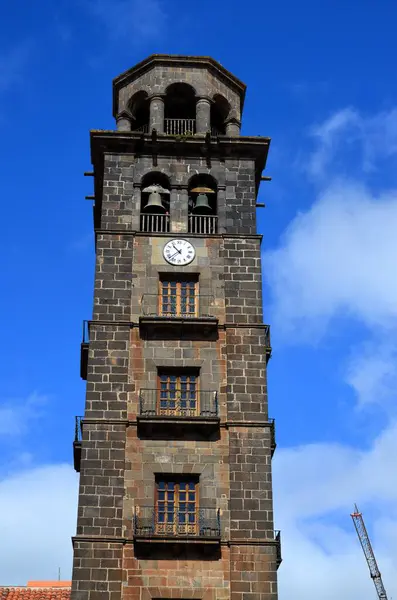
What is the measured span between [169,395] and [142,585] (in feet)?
23.3

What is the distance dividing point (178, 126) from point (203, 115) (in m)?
1.29

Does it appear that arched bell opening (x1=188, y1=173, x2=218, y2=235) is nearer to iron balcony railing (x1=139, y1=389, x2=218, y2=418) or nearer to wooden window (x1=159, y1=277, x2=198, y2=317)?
wooden window (x1=159, y1=277, x2=198, y2=317)

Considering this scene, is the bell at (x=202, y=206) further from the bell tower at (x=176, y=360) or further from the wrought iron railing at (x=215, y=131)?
the wrought iron railing at (x=215, y=131)

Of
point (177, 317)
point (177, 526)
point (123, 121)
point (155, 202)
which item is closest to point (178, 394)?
point (177, 317)

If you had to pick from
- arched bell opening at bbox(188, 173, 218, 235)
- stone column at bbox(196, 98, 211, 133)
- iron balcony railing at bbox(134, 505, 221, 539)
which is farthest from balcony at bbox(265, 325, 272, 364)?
stone column at bbox(196, 98, 211, 133)

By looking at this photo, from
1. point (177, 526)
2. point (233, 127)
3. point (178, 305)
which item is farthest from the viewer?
point (233, 127)

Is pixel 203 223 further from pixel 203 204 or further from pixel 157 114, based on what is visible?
pixel 157 114

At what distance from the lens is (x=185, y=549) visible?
34.6 metres

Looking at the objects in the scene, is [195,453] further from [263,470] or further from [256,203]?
[256,203]

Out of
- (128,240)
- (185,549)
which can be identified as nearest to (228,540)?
(185,549)

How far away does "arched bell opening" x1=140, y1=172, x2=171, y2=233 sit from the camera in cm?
4153

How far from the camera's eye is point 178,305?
130 feet

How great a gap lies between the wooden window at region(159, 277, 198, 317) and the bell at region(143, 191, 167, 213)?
11.2ft

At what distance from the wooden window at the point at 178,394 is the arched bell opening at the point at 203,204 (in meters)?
6.50
